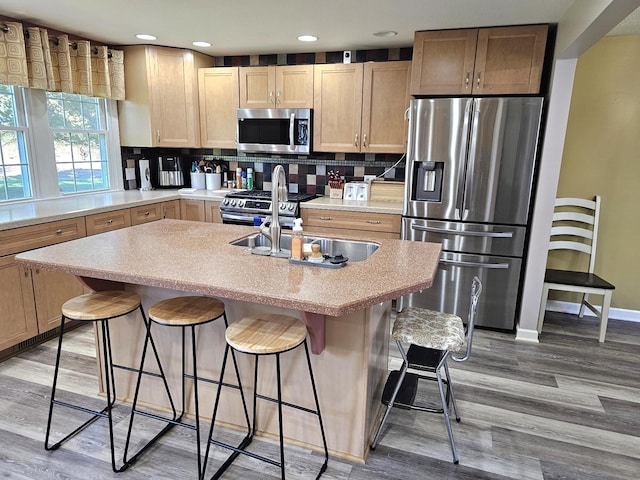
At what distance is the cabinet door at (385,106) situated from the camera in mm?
3631

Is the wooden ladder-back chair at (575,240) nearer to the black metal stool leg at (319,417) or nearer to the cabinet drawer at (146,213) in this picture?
the black metal stool leg at (319,417)

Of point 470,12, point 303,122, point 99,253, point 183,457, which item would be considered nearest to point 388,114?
point 303,122

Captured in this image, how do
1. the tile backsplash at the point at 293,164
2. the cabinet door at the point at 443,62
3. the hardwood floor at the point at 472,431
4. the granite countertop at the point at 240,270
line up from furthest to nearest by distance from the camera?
1. the tile backsplash at the point at 293,164
2. the cabinet door at the point at 443,62
3. the hardwood floor at the point at 472,431
4. the granite countertop at the point at 240,270

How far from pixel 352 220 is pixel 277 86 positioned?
4.92 ft

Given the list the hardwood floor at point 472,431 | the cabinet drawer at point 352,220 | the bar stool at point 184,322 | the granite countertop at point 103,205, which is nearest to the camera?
the bar stool at point 184,322

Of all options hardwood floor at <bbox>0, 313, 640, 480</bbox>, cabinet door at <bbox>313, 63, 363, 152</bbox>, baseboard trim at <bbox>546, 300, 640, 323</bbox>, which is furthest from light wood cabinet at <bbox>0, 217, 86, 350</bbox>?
baseboard trim at <bbox>546, 300, 640, 323</bbox>

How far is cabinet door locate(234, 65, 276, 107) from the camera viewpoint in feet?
13.1

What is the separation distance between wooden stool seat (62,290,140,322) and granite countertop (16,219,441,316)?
0.19 meters

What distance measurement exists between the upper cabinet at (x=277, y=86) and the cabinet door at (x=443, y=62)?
1053 millimetres

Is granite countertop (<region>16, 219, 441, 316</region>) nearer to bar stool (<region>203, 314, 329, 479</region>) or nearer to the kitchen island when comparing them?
the kitchen island

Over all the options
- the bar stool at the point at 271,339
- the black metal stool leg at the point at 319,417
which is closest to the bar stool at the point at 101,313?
the bar stool at the point at 271,339

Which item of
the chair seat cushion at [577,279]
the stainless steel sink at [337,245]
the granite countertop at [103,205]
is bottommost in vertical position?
the chair seat cushion at [577,279]

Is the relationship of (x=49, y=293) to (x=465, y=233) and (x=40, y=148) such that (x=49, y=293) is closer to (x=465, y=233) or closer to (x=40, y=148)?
(x=40, y=148)

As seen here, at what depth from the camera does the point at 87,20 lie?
10.2ft
